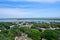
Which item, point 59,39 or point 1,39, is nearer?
point 1,39

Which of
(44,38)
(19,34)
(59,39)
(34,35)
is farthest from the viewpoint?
(19,34)

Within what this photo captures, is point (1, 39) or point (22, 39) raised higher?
point (1, 39)

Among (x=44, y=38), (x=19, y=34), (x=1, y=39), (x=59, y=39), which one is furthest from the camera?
(x=19, y=34)

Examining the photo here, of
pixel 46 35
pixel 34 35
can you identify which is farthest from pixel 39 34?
pixel 46 35

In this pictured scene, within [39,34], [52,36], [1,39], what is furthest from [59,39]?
[1,39]

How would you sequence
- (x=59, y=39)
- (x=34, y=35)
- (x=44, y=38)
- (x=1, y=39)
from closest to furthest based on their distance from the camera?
(x=1, y=39) < (x=59, y=39) < (x=44, y=38) < (x=34, y=35)

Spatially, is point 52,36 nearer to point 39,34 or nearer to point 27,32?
point 39,34

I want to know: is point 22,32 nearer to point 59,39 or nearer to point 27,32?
point 27,32

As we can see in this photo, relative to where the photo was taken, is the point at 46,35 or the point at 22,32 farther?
the point at 22,32

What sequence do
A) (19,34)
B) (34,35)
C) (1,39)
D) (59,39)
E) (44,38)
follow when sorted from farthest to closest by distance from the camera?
(19,34) < (34,35) < (44,38) < (59,39) < (1,39)
